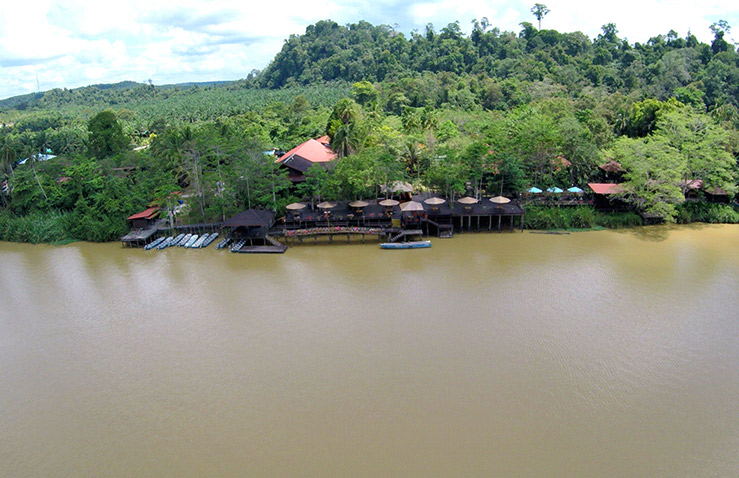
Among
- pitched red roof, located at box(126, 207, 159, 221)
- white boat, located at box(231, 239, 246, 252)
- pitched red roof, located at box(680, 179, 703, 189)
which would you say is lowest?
white boat, located at box(231, 239, 246, 252)

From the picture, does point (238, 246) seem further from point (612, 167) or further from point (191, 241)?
point (612, 167)

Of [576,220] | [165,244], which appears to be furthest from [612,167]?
[165,244]

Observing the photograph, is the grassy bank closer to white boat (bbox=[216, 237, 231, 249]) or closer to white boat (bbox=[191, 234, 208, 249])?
white boat (bbox=[216, 237, 231, 249])

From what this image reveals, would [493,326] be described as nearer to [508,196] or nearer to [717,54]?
[508,196]

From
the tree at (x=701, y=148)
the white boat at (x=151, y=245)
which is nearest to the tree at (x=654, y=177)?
the tree at (x=701, y=148)

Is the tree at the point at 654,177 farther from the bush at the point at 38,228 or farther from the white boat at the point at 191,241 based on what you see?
the bush at the point at 38,228

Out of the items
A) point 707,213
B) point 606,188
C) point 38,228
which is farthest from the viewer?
point 38,228

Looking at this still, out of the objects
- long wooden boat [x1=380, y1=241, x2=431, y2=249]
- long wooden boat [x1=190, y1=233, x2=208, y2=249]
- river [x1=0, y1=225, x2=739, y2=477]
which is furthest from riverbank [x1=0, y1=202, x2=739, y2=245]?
long wooden boat [x1=190, y1=233, x2=208, y2=249]
